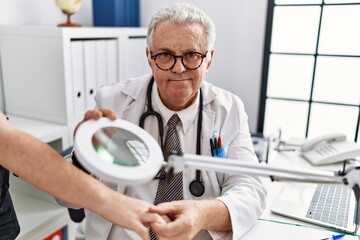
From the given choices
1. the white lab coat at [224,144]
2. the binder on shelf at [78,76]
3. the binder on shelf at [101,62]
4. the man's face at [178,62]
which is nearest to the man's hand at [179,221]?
the white lab coat at [224,144]

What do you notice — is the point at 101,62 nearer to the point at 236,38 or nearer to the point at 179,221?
the point at 236,38

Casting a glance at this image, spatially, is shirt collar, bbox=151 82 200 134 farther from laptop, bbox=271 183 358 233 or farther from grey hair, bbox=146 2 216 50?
laptop, bbox=271 183 358 233

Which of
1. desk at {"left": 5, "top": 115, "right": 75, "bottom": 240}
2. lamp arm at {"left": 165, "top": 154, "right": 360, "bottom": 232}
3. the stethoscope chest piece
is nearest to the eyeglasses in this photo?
the stethoscope chest piece

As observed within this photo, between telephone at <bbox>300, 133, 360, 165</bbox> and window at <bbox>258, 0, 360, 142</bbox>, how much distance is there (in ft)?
1.51

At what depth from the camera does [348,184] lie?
672 millimetres

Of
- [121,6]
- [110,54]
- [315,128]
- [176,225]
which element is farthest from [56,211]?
[315,128]

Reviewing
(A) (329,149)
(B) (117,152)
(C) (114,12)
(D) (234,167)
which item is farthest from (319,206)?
(C) (114,12)

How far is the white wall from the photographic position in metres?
2.13

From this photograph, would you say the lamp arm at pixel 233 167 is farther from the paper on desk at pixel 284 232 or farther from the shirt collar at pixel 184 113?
the shirt collar at pixel 184 113

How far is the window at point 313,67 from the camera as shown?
2.09m

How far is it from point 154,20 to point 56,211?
1107 millimetres

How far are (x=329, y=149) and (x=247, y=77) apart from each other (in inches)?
30.2

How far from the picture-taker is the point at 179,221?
32.6 inches

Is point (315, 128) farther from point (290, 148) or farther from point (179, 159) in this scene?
point (179, 159)
